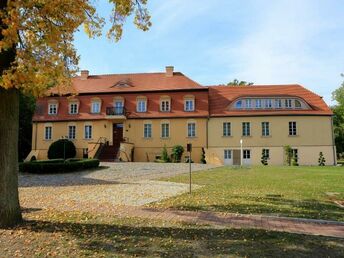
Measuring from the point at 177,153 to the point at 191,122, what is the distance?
4049mm

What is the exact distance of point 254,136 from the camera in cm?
4000

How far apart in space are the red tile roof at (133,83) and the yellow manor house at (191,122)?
0.12 m

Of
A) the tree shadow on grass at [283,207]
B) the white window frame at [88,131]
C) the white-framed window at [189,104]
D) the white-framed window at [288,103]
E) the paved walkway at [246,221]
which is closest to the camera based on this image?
the paved walkway at [246,221]

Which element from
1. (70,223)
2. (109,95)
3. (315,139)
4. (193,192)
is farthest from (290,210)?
(109,95)

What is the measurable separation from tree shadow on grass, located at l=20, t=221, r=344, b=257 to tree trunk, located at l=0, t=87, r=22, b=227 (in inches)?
15.4

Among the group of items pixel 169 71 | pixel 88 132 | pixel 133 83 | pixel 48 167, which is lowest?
pixel 48 167

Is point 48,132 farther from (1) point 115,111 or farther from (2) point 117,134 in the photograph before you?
(1) point 115,111

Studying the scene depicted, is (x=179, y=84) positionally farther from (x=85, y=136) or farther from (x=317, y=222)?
(x=317, y=222)

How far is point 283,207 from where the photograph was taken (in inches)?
402

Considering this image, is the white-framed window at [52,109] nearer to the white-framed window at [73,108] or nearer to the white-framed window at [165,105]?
the white-framed window at [73,108]

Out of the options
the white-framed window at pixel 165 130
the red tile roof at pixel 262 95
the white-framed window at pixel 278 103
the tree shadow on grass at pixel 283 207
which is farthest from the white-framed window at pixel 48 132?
the tree shadow on grass at pixel 283 207

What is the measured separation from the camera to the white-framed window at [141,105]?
137 feet

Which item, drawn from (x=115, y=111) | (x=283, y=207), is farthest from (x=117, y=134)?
(x=283, y=207)

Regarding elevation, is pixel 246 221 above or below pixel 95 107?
below
